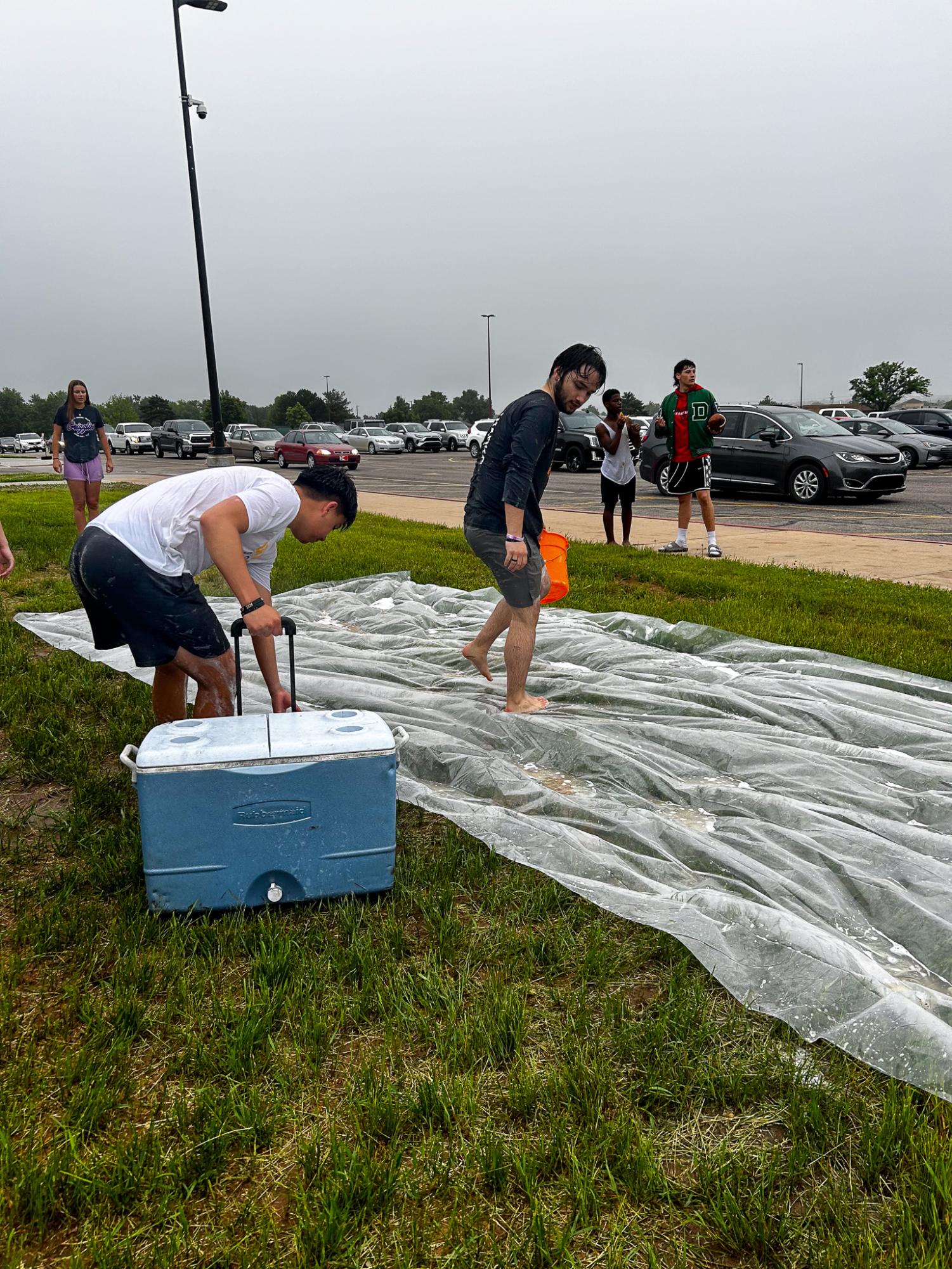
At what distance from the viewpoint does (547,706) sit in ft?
15.8

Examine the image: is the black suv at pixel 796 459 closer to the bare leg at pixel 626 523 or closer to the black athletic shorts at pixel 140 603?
the bare leg at pixel 626 523

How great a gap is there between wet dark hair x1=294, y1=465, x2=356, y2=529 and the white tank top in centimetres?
619

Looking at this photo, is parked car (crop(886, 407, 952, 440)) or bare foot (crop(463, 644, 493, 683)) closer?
bare foot (crop(463, 644, 493, 683))

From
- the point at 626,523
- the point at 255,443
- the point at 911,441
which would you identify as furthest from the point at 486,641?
the point at 255,443

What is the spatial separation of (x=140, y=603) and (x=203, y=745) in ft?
2.83

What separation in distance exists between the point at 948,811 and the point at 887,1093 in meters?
1.66

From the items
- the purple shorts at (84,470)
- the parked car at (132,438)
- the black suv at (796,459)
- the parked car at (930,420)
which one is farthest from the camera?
the parked car at (132,438)

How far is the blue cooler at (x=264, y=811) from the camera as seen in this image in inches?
105

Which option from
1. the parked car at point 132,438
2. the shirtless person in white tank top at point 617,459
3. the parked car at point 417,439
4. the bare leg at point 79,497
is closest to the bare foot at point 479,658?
the shirtless person in white tank top at point 617,459

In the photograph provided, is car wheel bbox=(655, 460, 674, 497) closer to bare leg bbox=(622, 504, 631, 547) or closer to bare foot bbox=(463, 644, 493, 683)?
bare leg bbox=(622, 504, 631, 547)

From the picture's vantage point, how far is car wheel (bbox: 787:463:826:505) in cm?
1549

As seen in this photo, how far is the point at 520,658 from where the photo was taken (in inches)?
184

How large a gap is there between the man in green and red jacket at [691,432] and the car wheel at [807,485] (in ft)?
22.4

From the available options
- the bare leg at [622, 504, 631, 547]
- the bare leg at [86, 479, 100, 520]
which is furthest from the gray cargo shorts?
the bare leg at [86, 479, 100, 520]
